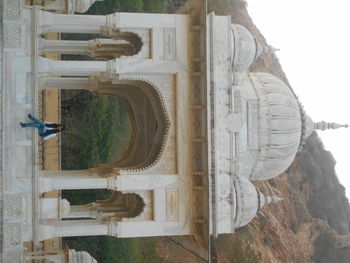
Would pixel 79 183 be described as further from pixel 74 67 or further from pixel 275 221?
pixel 275 221

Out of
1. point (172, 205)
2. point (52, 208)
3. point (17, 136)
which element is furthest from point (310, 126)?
point (17, 136)

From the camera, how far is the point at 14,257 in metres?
12.0

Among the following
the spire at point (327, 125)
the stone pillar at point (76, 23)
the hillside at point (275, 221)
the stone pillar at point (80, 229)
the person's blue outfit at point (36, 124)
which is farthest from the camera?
the hillside at point (275, 221)

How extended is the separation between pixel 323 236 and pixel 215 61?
960 inches

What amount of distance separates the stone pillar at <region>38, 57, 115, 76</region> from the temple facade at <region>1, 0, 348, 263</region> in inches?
0.9

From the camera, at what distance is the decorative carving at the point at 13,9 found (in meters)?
12.2

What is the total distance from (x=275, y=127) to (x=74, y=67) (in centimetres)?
538

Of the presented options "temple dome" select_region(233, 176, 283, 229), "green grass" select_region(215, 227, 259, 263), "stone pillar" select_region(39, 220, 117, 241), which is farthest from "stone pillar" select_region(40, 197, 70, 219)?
"green grass" select_region(215, 227, 259, 263)

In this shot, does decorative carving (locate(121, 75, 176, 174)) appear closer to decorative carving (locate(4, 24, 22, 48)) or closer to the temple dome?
the temple dome

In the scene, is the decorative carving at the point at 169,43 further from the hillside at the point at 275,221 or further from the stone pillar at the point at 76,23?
the hillside at the point at 275,221

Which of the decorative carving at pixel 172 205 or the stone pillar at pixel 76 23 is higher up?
the stone pillar at pixel 76 23

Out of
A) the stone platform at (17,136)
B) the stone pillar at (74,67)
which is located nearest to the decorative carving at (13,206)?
the stone platform at (17,136)

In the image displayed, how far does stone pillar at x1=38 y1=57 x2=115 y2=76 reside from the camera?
41.4 ft

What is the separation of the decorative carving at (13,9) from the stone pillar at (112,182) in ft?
11.7
